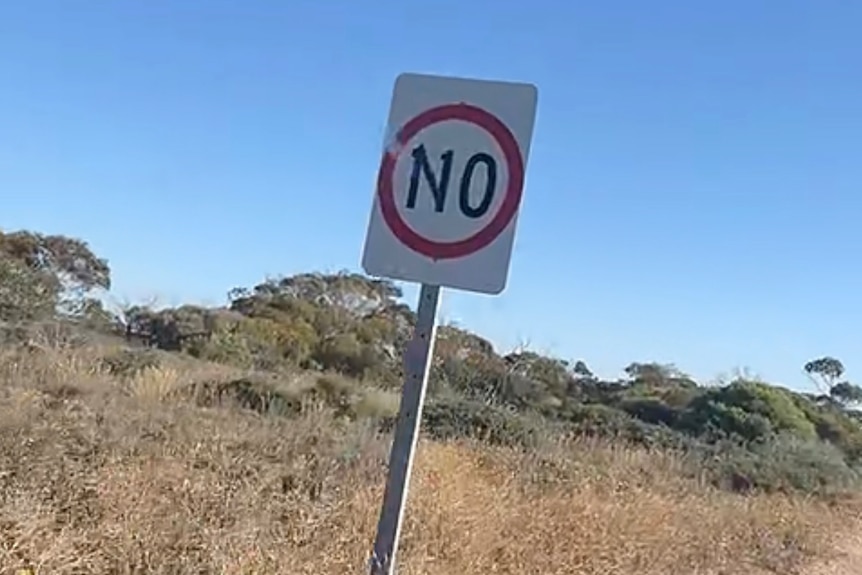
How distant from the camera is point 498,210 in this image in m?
3.26

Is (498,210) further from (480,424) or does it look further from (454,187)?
(480,424)

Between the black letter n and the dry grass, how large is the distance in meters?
2.11

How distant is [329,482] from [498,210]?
4.00m

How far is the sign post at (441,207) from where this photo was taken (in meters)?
3.26

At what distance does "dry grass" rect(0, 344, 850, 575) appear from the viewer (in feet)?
15.8

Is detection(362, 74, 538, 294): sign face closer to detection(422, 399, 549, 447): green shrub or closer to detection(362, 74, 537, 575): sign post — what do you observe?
detection(362, 74, 537, 575): sign post

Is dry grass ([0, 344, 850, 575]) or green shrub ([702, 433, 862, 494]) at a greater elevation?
green shrub ([702, 433, 862, 494])

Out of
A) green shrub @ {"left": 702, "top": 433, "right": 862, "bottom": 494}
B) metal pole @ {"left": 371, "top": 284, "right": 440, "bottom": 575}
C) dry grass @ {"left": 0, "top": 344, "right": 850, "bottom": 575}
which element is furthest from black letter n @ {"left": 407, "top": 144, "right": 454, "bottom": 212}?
green shrub @ {"left": 702, "top": 433, "right": 862, "bottom": 494}

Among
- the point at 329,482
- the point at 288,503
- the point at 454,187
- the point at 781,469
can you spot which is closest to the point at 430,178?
the point at 454,187

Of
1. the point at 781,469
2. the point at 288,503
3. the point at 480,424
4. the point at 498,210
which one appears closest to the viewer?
the point at 498,210

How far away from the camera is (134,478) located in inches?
223

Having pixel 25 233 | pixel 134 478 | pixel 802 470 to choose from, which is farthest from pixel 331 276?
pixel 134 478

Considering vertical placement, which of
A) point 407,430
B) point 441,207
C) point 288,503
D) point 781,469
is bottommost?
point 288,503

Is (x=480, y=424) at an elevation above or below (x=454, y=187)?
below
